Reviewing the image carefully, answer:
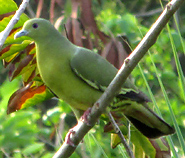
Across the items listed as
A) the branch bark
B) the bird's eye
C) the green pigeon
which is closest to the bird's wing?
the green pigeon

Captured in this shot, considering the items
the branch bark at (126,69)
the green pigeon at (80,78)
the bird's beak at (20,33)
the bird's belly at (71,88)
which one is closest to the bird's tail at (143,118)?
the green pigeon at (80,78)

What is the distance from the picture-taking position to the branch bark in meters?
1.43

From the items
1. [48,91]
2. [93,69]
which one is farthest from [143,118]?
[48,91]

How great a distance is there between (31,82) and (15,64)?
13 centimetres

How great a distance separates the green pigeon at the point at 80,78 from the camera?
6.73 feet

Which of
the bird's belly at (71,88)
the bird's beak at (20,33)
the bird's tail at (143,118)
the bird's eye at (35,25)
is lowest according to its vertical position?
the bird's tail at (143,118)

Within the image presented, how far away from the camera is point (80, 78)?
2111mm

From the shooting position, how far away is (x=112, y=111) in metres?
2.20

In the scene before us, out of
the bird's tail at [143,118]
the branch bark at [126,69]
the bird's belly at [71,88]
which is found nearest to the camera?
the branch bark at [126,69]

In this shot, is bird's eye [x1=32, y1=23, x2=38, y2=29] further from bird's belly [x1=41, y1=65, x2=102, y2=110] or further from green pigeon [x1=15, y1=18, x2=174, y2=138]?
bird's belly [x1=41, y1=65, x2=102, y2=110]

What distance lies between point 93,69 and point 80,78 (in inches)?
4.4

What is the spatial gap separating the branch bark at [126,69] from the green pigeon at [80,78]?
1.05 feet

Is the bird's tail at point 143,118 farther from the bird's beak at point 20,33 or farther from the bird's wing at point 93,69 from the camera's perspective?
the bird's beak at point 20,33

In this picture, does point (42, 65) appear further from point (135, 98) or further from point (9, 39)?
point (135, 98)
